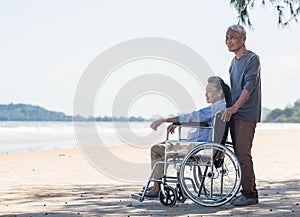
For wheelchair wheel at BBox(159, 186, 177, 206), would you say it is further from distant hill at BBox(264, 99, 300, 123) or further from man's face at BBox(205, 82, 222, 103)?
distant hill at BBox(264, 99, 300, 123)

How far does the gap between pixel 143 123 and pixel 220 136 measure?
2979 cm

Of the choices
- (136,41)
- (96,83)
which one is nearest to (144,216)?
(96,83)

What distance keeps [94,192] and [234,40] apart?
2334 millimetres

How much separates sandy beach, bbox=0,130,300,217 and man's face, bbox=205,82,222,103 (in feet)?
3.06

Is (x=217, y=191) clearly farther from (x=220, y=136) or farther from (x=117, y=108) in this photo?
(x=117, y=108)

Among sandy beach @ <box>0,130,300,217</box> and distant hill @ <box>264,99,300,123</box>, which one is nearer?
sandy beach @ <box>0,130,300,217</box>

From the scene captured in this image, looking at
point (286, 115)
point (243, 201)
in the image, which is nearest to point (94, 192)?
point (243, 201)

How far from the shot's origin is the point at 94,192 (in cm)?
667

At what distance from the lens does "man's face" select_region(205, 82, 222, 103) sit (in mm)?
5477

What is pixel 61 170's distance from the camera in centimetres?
985

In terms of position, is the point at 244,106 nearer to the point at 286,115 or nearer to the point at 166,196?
the point at 166,196

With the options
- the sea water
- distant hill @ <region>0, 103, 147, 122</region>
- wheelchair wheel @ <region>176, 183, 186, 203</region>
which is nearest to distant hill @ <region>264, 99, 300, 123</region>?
distant hill @ <region>0, 103, 147, 122</region>

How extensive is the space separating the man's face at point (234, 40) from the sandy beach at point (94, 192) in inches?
54.1

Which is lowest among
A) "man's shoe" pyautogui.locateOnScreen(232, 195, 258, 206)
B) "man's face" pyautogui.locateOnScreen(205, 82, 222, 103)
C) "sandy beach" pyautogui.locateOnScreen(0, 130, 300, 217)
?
"sandy beach" pyautogui.locateOnScreen(0, 130, 300, 217)
